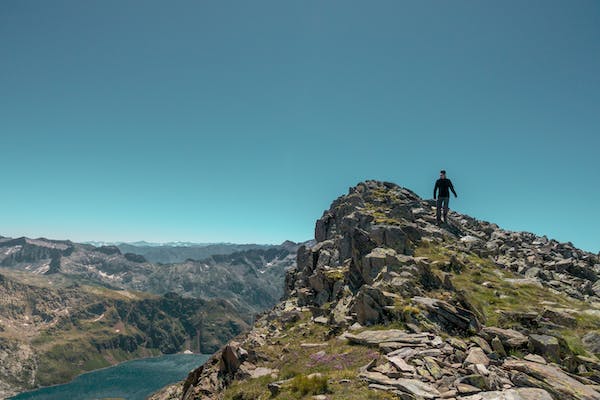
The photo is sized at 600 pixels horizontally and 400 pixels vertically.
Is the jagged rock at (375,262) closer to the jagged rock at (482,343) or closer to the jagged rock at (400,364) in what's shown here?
the jagged rock at (482,343)

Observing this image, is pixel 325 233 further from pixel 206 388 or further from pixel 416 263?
pixel 206 388

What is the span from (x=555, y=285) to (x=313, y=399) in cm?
3766

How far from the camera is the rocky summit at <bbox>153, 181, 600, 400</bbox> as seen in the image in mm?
15195

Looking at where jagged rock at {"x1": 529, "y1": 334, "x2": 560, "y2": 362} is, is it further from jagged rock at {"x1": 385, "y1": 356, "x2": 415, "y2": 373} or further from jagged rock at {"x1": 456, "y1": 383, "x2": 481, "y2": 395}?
jagged rock at {"x1": 385, "y1": 356, "x2": 415, "y2": 373}

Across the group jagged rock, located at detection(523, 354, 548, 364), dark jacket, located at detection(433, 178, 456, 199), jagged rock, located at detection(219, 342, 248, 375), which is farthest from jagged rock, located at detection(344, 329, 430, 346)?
dark jacket, located at detection(433, 178, 456, 199)

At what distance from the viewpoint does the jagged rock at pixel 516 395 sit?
13.2 meters

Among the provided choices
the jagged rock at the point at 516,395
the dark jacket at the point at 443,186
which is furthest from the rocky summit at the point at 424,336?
the dark jacket at the point at 443,186

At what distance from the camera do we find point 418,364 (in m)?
16.3

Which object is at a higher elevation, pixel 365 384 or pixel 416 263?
pixel 416 263

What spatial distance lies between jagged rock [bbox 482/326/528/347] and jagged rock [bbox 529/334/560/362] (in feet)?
1.42

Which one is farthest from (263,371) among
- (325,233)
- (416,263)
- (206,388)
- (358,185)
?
(358,185)

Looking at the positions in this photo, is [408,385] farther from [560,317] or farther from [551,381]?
[560,317]

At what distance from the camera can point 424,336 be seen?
20.1 meters

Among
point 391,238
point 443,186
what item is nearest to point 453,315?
point 391,238
